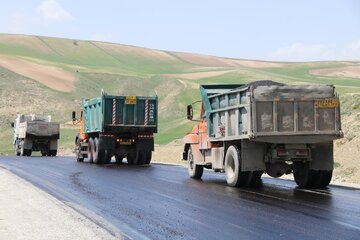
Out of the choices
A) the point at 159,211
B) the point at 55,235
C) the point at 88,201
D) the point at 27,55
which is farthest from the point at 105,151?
the point at 27,55

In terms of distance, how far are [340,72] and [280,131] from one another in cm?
8661

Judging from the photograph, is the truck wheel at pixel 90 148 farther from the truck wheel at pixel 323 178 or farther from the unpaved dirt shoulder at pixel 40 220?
the truck wheel at pixel 323 178

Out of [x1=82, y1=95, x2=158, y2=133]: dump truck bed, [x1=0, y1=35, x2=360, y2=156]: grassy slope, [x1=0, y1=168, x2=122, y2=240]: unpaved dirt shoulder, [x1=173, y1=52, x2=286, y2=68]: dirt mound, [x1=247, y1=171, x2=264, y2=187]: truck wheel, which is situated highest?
[x1=173, y1=52, x2=286, y2=68]: dirt mound

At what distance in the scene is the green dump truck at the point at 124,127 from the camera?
93.7ft

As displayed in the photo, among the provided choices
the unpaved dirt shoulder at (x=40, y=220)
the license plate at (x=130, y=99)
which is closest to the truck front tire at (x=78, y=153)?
the license plate at (x=130, y=99)

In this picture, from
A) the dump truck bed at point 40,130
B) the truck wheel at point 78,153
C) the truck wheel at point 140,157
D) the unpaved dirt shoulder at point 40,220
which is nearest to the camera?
the unpaved dirt shoulder at point 40,220

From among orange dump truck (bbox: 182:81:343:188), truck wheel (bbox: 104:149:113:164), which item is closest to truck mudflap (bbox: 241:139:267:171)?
orange dump truck (bbox: 182:81:343:188)

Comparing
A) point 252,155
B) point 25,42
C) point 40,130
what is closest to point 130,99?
point 252,155

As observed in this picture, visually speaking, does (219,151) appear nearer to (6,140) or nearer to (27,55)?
(6,140)

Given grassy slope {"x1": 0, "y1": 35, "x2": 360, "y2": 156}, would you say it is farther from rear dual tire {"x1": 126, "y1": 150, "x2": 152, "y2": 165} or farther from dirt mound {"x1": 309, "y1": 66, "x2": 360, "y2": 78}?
rear dual tire {"x1": 126, "y1": 150, "x2": 152, "y2": 165}

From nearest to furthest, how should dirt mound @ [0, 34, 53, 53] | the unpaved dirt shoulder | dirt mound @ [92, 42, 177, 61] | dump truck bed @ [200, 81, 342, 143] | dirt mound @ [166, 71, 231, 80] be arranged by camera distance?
1. the unpaved dirt shoulder
2. dump truck bed @ [200, 81, 342, 143]
3. dirt mound @ [166, 71, 231, 80]
4. dirt mound @ [0, 34, 53, 53]
5. dirt mound @ [92, 42, 177, 61]

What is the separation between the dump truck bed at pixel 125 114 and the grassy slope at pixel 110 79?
636 inches

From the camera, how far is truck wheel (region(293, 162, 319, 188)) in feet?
53.6

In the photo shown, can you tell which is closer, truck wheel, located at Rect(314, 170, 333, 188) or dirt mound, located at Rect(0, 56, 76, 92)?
truck wheel, located at Rect(314, 170, 333, 188)
